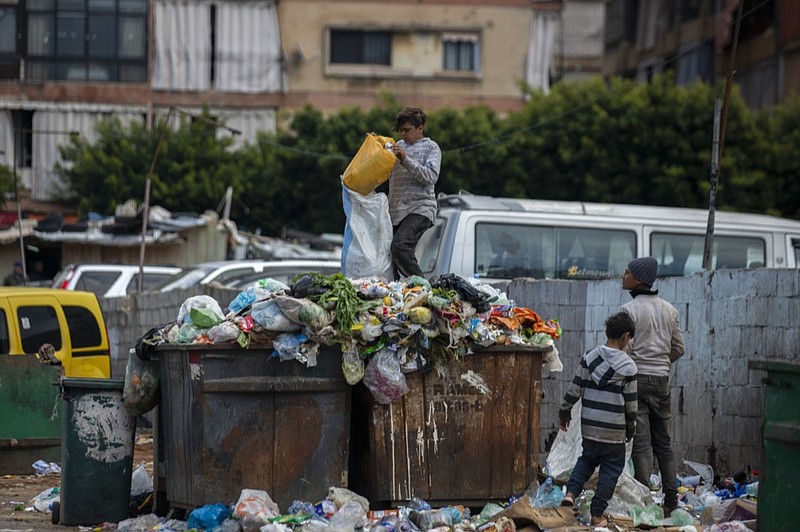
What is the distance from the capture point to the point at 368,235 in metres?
9.52

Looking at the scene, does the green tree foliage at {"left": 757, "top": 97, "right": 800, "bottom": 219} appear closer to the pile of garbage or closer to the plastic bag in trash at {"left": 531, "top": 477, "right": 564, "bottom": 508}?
the plastic bag in trash at {"left": 531, "top": 477, "right": 564, "bottom": 508}

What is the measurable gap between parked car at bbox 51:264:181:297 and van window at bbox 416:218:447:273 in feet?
25.5

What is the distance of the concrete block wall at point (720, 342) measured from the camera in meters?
9.36

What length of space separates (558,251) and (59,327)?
5.32 meters

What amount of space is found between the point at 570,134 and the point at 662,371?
2192 cm

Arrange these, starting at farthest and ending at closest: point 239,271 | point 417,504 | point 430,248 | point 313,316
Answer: point 239,271 < point 430,248 < point 417,504 < point 313,316

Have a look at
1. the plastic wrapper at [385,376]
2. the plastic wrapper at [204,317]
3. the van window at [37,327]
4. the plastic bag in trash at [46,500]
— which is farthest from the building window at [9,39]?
the plastic wrapper at [385,376]

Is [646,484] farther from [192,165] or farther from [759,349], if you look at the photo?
[192,165]

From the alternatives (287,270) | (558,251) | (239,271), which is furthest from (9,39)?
(558,251)

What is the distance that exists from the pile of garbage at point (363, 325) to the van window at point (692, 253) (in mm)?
5411

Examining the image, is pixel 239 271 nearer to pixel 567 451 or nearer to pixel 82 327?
pixel 82 327

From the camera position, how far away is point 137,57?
1427 inches

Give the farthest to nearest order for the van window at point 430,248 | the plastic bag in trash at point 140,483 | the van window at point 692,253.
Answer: the van window at point 692,253 → the van window at point 430,248 → the plastic bag in trash at point 140,483

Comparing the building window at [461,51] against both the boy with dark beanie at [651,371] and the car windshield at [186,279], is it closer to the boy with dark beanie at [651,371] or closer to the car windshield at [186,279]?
the car windshield at [186,279]
